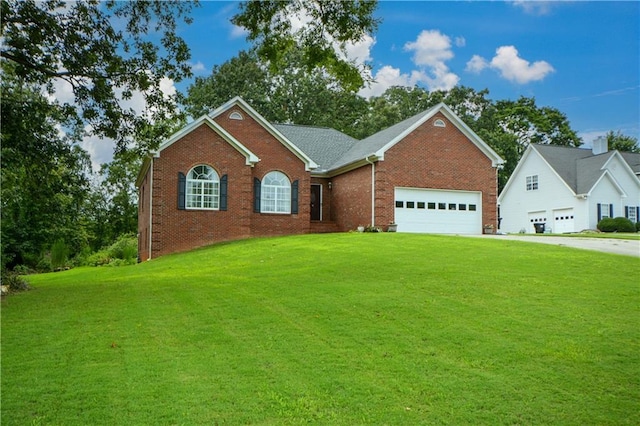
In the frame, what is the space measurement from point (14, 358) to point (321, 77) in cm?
4523

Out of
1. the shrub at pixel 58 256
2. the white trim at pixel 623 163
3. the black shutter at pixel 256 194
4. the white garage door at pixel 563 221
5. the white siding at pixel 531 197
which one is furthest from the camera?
the white siding at pixel 531 197

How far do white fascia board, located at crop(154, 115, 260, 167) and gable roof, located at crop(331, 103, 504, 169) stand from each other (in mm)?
5025

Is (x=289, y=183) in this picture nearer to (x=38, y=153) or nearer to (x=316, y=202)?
(x=316, y=202)

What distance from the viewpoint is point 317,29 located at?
13.0 meters

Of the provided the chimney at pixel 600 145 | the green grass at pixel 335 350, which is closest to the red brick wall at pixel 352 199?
the green grass at pixel 335 350

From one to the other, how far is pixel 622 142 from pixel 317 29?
51.6 m

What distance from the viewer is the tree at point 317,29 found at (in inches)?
494

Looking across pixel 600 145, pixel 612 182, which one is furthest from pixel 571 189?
pixel 600 145

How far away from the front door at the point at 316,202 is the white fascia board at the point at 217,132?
16.9 ft

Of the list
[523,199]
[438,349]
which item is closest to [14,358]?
[438,349]

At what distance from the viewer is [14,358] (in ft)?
22.7

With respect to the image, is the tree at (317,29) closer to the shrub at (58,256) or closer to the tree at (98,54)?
the tree at (98,54)

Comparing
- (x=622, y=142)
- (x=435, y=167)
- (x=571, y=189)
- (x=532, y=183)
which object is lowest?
(x=571, y=189)

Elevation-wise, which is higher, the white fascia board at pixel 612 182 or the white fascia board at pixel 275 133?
the white fascia board at pixel 275 133
